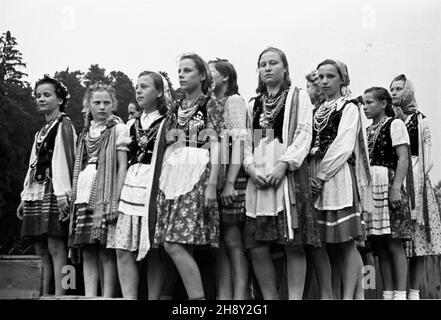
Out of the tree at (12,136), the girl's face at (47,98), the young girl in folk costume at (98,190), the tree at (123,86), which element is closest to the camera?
the young girl in folk costume at (98,190)

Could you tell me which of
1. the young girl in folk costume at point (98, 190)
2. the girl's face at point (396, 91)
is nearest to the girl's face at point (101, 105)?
the young girl in folk costume at point (98, 190)

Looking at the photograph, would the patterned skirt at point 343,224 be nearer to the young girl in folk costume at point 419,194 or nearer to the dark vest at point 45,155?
the young girl in folk costume at point 419,194

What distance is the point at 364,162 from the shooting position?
4.75 m

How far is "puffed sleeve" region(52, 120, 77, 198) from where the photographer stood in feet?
16.8

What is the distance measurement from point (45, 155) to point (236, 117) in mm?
1654

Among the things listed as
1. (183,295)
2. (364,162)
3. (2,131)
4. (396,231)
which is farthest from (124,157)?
(2,131)

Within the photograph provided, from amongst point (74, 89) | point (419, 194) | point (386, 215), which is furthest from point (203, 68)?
point (74, 89)

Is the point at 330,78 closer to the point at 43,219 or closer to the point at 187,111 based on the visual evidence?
the point at 187,111

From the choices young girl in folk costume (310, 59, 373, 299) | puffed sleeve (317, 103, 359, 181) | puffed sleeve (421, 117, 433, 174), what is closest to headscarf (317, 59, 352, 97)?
young girl in folk costume (310, 59, 373, 299)

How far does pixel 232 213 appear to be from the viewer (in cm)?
443

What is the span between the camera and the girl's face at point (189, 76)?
456cm

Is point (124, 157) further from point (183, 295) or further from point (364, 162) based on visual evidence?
point (364, 162)

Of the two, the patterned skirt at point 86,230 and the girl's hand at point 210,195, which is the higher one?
the girl's hand at point 210,195

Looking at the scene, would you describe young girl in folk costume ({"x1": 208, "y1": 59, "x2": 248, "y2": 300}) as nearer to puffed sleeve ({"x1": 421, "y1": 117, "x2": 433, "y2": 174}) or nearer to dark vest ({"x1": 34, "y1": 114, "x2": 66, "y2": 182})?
dark vest ({"x1": 34, "y1": 114, "x2": 66, "y2": 182})
